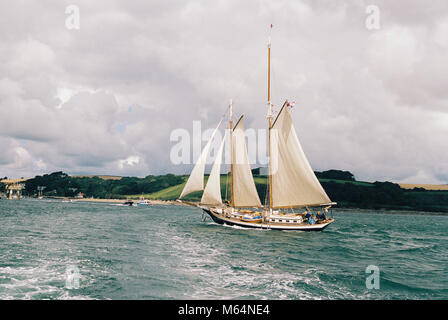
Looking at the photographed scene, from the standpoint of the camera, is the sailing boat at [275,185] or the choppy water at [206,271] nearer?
the choppy water at [206,271]

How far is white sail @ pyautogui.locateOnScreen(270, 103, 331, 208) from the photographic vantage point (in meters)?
55.3

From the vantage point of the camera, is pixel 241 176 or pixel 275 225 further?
pixel 241 176

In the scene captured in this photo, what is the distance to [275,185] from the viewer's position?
57.9 m

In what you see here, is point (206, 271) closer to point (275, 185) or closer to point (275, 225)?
point (275, 225)

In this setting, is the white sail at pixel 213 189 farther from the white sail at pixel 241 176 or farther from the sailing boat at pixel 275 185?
the white sail at pixel 241 176

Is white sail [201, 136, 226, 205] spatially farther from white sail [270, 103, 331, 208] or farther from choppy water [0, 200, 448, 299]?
choppy water [0, 200, 448, 299]

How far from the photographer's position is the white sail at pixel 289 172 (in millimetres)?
55281

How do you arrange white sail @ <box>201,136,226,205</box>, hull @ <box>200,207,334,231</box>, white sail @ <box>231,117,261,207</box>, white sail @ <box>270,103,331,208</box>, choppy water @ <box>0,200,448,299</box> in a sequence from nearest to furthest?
choppy water @ <box>0,200,448,299</box> < white sail @ <box>270,103,331,208</box> < hull @ <box>200,207,334,231</box> < white sail @ <box>231,117,261,207</box> < white sail @ <box>201,136,226,205</box>

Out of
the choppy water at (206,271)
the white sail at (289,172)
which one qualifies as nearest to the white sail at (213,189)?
the white sail at (289,172)

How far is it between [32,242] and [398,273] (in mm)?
38135

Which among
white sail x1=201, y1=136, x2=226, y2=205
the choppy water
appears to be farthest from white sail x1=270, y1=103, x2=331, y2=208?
the choppy water

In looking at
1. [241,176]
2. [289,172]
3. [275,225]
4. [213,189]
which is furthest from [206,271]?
[213,189]

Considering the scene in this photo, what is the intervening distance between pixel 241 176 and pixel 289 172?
8.97 metres
